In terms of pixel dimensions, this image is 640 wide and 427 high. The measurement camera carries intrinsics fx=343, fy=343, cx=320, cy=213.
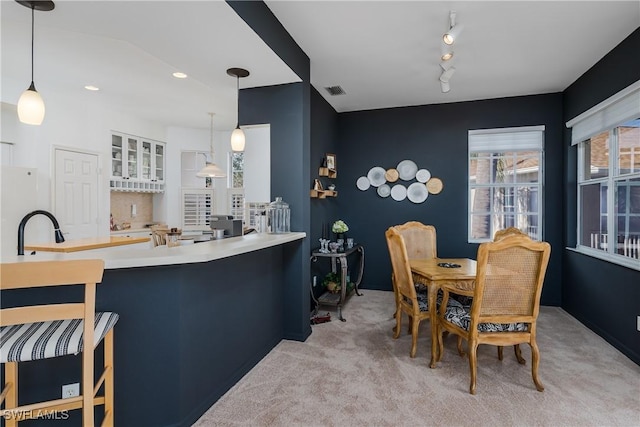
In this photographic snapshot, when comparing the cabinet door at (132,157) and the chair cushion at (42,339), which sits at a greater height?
the cabinet door at (132,157)

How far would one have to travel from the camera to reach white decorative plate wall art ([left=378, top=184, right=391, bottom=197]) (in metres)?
4.93

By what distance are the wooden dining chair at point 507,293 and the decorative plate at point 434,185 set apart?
257 centimetres

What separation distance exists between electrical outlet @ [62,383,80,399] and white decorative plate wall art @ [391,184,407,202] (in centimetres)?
408

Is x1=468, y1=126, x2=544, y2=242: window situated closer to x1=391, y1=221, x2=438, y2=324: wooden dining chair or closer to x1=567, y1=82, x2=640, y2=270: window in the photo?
x1=567, y1=82, x2=640, y2=270: window

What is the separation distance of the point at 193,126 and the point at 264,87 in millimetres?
3527

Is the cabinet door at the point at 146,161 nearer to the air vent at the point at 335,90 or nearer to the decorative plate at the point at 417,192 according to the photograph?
the air vent at the point at 335,90

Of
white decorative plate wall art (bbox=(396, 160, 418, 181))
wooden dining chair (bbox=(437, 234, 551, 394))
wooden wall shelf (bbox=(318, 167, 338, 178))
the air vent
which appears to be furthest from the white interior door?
wooden dining chair (bbox=(437, 234, 551, 394))

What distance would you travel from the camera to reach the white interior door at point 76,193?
175 inches

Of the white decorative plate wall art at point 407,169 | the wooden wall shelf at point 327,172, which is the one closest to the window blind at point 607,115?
the white decorative plate wall art at point 407,169

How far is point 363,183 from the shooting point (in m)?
5.05

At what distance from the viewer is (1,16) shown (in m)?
2.10

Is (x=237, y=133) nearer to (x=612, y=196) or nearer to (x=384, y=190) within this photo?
(x=384, y=190)

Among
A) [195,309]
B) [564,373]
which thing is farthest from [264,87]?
[564,373]

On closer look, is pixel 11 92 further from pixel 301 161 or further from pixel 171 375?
pixel 171 375
